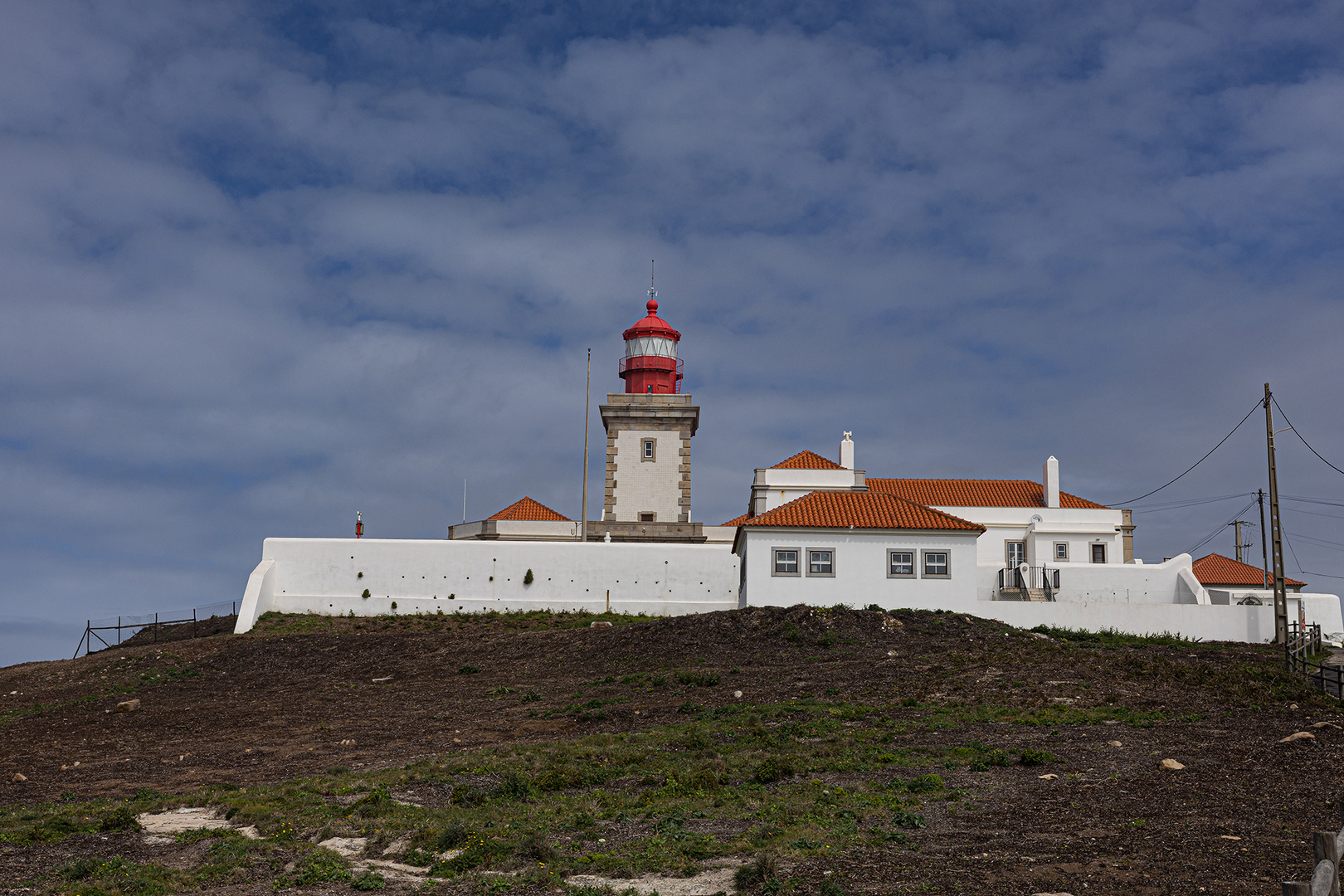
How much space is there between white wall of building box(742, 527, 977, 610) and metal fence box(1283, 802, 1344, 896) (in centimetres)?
2536

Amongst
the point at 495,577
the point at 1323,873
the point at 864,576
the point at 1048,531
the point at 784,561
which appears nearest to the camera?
the point at 1323,873

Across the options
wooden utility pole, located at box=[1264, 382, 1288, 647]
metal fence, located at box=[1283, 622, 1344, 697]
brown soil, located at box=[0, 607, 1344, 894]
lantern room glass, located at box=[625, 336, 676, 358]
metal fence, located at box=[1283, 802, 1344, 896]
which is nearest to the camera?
metal fence, located at box=[1283, 802, 1344, 896]

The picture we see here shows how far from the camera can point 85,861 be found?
36.4 feet

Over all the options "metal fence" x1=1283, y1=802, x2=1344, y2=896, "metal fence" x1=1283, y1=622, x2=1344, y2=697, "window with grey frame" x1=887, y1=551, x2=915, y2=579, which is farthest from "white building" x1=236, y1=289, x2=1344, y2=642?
"metal fence" x1=1283, y1=802, x2=1344, y2=896

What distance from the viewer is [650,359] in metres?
51.7

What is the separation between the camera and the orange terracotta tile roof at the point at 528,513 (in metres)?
48.8

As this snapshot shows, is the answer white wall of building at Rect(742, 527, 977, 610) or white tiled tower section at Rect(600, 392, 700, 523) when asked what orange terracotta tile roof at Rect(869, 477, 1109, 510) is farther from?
Answer: white wall of building at Rect(742, 527, 977, 610)

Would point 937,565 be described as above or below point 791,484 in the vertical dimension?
below

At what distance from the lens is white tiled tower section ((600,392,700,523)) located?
48.0 m

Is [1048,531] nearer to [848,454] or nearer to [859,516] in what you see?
[848,454]

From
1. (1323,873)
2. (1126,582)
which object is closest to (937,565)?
(1126,582)

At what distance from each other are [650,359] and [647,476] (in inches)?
256

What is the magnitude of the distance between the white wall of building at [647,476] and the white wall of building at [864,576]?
1492 centimetres

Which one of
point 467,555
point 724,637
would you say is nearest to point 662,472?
point 467,555
